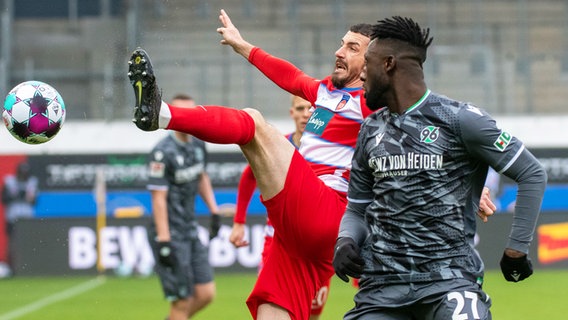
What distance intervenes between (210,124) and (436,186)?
125cm

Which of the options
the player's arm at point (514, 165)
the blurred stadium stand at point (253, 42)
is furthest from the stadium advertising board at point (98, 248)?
the player's arm at point (514, 165)

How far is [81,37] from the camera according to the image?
20.1 m

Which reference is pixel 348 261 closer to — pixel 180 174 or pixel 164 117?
pixel 164 117

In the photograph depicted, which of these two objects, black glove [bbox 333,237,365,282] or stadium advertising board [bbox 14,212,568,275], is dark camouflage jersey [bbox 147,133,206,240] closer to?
black glove [bbox 333,237,365,282]

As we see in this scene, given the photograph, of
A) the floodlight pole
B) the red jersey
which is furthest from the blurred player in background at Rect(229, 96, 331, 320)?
the floodlight pole

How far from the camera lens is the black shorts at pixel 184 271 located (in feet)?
31.7

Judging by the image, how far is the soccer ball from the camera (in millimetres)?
6168

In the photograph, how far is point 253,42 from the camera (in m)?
20.2

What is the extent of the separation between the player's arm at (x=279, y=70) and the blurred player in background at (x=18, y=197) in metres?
10.9

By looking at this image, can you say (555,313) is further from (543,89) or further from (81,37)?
(81,37)

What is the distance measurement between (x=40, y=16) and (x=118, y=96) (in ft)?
9.91

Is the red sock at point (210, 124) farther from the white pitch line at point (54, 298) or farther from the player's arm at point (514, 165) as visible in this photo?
the white pitch line at point (54, 298)

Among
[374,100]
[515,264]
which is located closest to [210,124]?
[374,100]

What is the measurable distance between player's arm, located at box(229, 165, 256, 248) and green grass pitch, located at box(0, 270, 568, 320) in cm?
342
